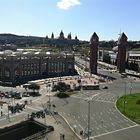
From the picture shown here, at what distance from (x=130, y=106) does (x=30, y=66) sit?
71.3 metres

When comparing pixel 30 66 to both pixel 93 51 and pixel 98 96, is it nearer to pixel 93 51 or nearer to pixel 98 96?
pixel 93 51

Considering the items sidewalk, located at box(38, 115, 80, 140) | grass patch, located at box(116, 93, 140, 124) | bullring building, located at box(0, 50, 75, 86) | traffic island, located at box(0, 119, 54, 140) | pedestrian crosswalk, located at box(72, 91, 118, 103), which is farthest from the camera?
bullring building, located at box(0, 50, 75, 86)

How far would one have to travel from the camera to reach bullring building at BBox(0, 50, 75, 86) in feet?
460

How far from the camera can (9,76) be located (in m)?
140

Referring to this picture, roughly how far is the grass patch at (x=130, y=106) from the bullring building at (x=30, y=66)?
5137 centimetres

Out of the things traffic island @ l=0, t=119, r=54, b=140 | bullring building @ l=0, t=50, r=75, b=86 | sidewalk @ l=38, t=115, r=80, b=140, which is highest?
bullring building @ l=0, t=50, r=75, b=86

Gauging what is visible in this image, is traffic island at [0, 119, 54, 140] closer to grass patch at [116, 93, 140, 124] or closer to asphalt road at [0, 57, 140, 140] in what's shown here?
asphalt road at [0, 57, 140, 140]

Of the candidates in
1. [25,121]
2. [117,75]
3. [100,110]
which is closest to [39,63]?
[117,75]

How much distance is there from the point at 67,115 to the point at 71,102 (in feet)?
55.2

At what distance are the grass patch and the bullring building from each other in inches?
2022

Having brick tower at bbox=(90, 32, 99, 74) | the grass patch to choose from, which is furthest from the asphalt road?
brick tower at bbox=(90, 32, 99, 74)

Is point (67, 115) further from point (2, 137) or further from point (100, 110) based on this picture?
point (2, 137)

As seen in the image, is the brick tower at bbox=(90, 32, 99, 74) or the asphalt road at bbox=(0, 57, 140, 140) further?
the brick tower at bbox=(90, 32, 99, 74)

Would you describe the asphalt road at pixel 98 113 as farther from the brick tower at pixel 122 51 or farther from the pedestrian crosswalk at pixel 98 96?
the brick tower at pixel 122 51
